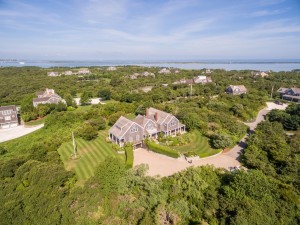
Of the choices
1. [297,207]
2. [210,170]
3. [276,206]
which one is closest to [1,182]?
[210,170]

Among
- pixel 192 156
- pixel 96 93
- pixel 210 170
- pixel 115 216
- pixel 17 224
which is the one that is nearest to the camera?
pixel 17 224

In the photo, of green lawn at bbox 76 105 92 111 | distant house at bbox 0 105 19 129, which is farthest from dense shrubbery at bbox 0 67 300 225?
green lawn at bbox 76 105 92 111

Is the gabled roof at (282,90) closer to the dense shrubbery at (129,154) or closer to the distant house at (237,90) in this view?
the distant house at (237,90)

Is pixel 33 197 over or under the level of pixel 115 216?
over

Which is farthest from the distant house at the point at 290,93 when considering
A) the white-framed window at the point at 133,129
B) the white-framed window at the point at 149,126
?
the white-framed window at the point at 133,129

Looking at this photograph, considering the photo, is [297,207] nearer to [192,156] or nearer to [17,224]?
[192,156]

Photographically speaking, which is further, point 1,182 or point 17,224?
point 1,182
